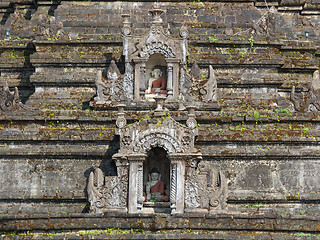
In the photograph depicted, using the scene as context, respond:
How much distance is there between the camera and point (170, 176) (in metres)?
39.2

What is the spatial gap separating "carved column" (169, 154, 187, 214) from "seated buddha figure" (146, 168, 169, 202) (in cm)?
102

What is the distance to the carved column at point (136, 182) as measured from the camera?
1529 inches

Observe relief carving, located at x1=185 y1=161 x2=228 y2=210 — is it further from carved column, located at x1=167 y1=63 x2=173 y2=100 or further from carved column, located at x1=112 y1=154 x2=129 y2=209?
carved column, located at x1=167 y1=63 x2=173 y2=100

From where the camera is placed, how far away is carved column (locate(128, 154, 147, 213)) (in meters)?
38.8

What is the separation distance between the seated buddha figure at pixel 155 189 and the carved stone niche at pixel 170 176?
45 cm

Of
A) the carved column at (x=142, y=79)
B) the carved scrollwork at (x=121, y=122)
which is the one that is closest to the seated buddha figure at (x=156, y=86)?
the carved column at (x=142, y=79)

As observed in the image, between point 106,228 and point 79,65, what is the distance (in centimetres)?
1031

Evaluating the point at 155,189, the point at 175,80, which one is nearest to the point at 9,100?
the point at 175,80

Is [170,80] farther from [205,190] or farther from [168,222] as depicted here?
[168,222]

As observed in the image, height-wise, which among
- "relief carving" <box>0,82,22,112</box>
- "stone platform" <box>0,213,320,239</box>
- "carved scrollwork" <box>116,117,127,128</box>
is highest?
"relief carving" <box>0,82,22,112</box>

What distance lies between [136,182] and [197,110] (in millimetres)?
5165

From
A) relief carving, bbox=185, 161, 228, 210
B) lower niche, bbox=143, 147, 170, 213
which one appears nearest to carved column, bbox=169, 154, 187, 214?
relief carving, bbox=185, 161, 228, 210

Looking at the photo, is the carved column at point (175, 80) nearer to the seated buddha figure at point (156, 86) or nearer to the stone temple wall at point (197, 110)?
the seated buddha figure at point (156, 86)

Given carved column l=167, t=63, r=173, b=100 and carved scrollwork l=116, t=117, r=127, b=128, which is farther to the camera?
carved column l=167, t=63, r=173, b=100
